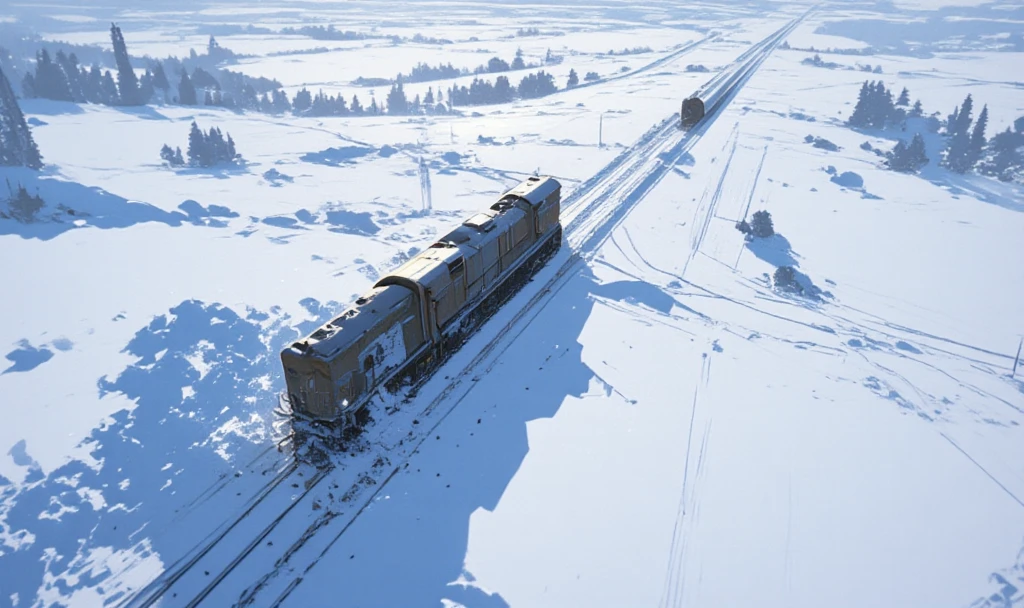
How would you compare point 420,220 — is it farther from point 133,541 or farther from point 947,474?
point 947,474

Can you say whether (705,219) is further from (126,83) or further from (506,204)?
(126,83)

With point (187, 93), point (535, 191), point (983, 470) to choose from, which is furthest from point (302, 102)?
point (983, 470)

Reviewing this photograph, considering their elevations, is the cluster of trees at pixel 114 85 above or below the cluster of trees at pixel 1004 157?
above

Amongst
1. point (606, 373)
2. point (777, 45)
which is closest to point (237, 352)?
point (606, 373)

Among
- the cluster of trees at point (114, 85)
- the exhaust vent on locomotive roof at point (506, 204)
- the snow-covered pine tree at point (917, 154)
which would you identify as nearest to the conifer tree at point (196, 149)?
the exhaust vent on locomotive roof at point (506, 204)

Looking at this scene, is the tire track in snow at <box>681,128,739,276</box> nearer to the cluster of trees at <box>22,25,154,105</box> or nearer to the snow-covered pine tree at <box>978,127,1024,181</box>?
the snow-covered pine tree at <box>978,127,1024,181</box>

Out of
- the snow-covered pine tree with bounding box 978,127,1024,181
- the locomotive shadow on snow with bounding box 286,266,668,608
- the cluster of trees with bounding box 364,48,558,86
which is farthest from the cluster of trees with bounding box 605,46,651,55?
the locomotive shadow on snow with bounding box 286,266,668,608

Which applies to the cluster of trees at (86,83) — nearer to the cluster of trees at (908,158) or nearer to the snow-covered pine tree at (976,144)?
the cluster of trees at (908,158)

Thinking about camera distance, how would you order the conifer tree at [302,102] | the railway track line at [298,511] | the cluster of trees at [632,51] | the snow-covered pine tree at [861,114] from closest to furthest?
the railway track line at [298,511] < the snow-covered pine tree at [861,114] < the conifer tree at [302,102] < the cluster of trees at [632,51]
